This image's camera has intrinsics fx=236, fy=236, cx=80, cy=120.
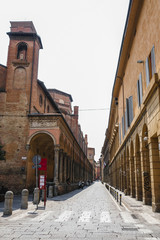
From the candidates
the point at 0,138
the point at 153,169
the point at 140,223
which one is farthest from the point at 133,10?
the point at 0,138

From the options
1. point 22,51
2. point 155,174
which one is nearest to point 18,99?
point 22,51

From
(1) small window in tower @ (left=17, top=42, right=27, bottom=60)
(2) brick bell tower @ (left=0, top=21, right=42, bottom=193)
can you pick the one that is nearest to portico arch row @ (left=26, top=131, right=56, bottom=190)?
(2) brick bell tower @ (left=0, top=21, right=42, bottom=193)

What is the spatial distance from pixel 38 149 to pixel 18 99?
579cm

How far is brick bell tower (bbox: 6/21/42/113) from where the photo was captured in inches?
909

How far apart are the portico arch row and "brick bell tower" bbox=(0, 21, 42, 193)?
586 millimetres

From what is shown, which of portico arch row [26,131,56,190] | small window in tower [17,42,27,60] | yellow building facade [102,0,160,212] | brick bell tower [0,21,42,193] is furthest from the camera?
small window in tower [17,42,27,60]

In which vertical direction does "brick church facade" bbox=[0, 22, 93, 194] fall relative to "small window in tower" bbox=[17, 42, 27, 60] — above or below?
below

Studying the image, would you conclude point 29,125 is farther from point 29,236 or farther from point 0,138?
point 29,236

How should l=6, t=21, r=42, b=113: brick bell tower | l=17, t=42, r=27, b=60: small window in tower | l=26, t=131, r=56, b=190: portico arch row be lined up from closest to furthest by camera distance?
l=26, t=131, r=56, b=190: portico arch row
l=6, t=21, r=42, b=113: brick bell tower
l=17, t=42, r=27, b=60: small window in tower

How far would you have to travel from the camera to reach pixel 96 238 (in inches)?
231

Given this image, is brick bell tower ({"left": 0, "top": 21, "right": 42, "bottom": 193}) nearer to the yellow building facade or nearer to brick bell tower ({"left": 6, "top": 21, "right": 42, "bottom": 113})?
brick bell tower ({"left": 6, "top": 21, "right": 42, "bottom": 113})

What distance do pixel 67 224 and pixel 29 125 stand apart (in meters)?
15.6

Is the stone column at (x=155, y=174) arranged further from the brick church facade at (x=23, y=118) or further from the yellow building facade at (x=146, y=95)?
the brick church facade at (x=23, y=118)

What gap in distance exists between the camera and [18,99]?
910 inches
